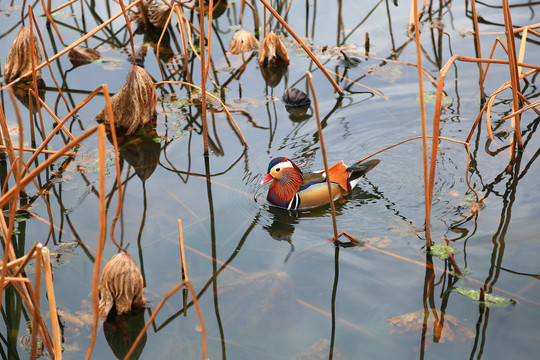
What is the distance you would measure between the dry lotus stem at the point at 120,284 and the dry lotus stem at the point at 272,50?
4.58 m

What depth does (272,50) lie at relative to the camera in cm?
805

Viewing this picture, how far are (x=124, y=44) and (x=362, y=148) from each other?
14.0 feet

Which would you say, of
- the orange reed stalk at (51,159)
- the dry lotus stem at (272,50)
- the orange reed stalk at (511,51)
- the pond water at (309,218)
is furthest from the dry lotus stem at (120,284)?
the dry lotus stem at (272,50)

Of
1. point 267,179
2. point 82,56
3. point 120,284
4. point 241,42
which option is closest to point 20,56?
point 82,56

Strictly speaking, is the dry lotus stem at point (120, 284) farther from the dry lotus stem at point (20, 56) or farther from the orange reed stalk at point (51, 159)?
the dry lotus stem at point (20, 56)

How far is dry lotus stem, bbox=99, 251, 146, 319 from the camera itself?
4086mm

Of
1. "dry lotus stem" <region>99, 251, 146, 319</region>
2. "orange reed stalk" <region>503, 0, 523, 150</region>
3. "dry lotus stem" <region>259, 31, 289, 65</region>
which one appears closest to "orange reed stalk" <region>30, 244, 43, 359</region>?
"dry lotus stem" <region>99, 251, 146, 319</region>

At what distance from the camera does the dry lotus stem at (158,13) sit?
29.6 ft

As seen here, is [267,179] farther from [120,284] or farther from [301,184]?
[120,284]

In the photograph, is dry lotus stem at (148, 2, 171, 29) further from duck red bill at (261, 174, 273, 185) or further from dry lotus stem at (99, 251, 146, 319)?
dry lotus stem at (99, 251, 146, 319)

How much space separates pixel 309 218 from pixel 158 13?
4.88 m

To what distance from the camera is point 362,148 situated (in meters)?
6.62

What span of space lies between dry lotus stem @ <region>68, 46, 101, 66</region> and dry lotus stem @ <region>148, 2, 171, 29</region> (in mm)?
1114

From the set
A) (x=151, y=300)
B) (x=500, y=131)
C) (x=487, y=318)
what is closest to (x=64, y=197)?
(x=151, y=300)
